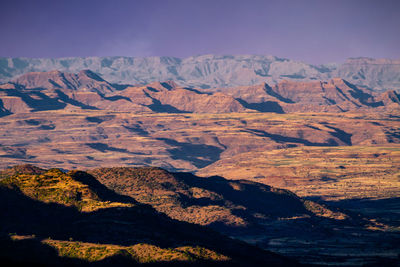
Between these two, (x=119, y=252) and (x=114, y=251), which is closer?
(x=119, y=252)

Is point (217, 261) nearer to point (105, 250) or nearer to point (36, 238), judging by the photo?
point (105, 250)

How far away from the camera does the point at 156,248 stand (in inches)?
7702

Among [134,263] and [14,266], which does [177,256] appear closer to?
[134,263]

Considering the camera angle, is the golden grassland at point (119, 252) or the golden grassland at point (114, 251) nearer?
the golden grassland at point (114, 251)

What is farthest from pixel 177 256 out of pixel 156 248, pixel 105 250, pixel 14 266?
pixel 14 266

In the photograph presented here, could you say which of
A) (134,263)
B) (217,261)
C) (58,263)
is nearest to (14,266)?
(58,263)

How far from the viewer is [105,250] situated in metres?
187

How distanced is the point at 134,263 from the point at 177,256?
1305cm

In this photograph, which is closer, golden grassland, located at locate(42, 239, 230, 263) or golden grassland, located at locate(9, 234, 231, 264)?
golden grassland, located at locate(9, 234, 231, 264)

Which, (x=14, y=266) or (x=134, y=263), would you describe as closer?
(x=14, y=266)

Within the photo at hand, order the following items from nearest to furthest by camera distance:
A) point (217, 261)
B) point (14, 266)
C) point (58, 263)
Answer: point (14, 266), point (58, 263), point (217, 261)

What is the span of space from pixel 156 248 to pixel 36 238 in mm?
31853

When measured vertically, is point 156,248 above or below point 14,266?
below

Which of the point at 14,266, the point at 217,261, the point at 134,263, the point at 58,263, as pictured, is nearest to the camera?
the point at 14,266
